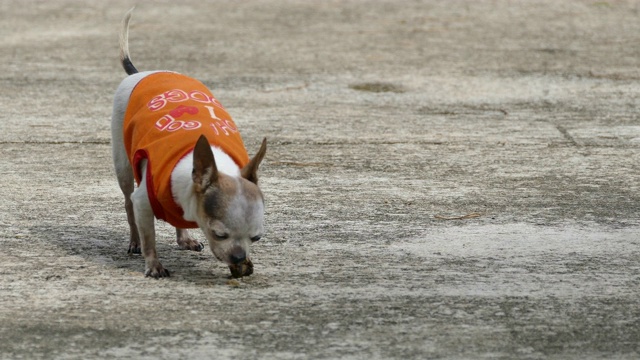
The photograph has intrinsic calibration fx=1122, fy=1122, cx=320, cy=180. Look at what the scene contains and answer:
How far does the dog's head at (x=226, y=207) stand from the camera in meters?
4.24

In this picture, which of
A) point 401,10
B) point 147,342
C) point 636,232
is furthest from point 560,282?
point 401,10

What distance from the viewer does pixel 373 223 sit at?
541 cm

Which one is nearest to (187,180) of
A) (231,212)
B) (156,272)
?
(231,212)

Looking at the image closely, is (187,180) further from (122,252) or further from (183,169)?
(122,252)

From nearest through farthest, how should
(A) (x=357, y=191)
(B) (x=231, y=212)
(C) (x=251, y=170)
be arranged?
(B) (x=231, y=212) → (C) (x=251, y=170) → (A) (x=357, y=191)

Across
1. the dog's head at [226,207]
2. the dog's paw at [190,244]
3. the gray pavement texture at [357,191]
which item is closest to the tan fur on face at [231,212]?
the dog's head at [226,207]

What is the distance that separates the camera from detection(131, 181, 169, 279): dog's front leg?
4586 millimetres

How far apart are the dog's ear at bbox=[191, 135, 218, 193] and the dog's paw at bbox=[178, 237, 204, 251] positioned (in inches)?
30.0

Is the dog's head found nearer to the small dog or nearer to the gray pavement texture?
the small dog

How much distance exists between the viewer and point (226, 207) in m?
4.25

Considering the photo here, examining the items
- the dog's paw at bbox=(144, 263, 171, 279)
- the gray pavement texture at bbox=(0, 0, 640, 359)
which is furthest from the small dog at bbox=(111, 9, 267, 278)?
the gray pavement texture at bbox=(0, 0, 640, 359)

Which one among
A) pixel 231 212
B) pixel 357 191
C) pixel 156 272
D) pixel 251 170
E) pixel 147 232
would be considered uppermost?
pixel 251 170

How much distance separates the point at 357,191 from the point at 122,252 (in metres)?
1.49

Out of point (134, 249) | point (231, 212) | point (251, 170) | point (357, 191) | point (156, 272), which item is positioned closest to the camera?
point (231, 212)
